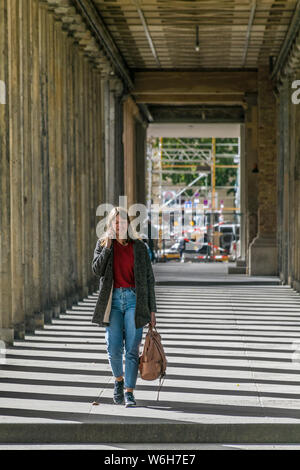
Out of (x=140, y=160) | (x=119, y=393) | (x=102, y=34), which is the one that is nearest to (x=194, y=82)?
(x=102, y=34)

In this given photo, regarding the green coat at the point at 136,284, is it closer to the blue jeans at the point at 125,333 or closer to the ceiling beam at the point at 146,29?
the blue jeans at the point at 125,333

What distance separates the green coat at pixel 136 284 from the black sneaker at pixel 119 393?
0.53m

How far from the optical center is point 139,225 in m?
31.3

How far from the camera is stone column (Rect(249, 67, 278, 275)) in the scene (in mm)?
24656

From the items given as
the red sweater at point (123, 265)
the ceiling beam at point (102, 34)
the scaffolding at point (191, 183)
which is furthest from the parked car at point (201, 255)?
the red sweater at point (123, 265)

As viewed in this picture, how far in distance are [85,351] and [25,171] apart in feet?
10.1

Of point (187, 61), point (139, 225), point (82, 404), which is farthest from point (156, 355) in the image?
point (139, 225)

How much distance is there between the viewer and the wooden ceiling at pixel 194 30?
17.5 meters

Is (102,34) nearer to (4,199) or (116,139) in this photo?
(116,139)

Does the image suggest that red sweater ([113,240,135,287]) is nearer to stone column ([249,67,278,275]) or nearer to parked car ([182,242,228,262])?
stone column ([249,67,278,275])

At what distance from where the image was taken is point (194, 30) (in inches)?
784

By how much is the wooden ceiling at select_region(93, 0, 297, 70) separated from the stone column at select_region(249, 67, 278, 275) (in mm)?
1319

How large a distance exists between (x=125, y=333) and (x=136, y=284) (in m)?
0.43

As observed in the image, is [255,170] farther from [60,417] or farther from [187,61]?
[60,417]
